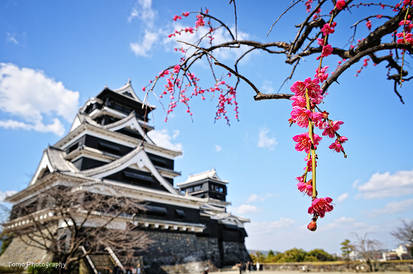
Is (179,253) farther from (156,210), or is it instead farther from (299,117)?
(299,117)

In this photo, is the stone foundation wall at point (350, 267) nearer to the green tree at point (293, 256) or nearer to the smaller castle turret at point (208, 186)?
the green tree at point (293, 256)

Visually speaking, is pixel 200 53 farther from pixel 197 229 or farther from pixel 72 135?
pixel 72 135

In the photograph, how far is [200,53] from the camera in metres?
2.51

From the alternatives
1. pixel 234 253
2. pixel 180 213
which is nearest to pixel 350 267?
pixel 234 253

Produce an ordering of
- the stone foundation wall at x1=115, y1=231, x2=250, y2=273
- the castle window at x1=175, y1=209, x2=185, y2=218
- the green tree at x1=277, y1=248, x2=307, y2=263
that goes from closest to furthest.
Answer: the stone foundation wall at x1=115, y1=231, x2=250, y2=273
the castle window at x1=175, y1=209, x2=185, y2=218
the green tree at x1=277, y1=248, x2=307, y2=263

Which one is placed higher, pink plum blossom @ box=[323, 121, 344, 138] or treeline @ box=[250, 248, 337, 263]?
pink plum blossom @ box=[323, 121, 344, 138]

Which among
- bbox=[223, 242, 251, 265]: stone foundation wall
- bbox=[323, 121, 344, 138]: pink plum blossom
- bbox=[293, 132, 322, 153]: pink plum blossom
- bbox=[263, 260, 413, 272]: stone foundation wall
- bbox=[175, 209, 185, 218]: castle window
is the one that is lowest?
bbox=[263, 260, 413, 272]: stone foundation wall

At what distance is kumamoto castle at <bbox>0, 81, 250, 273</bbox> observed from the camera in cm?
1223

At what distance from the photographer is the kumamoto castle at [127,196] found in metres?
12.2

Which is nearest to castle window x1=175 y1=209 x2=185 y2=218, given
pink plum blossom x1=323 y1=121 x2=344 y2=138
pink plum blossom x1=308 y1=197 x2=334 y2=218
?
pink plum blossom x1=323 y1=121 x2=344 y2=138

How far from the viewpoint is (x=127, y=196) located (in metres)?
13.3

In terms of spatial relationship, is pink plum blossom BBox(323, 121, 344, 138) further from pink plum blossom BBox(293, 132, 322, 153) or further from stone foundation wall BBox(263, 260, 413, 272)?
stone foundation wall BBox(263, 260, 413, 272)

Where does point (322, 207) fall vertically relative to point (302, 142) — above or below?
below

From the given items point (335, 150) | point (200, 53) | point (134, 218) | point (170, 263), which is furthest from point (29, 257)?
point (335, 150)
